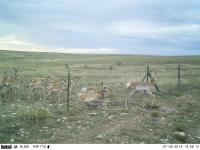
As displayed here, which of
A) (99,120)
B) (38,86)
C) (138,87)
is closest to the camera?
(99,120)

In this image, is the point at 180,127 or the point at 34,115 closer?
the point at 180,127

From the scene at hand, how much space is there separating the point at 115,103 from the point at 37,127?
9.82ft

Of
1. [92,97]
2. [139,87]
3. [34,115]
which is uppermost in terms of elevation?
[139,87]

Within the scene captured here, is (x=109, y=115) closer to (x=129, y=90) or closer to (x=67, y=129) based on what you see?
(x=67, y=129)

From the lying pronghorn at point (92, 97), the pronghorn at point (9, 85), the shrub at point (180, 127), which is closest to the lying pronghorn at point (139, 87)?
the lying pronghorn at point (92, 97)

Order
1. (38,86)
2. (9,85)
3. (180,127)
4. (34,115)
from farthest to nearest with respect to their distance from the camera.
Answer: (38,86)
(9,85)
(34,115)
(180,127)

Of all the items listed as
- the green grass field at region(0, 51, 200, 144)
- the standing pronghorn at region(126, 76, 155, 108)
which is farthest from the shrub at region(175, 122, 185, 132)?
the standing pronghorn at region(126, 76, 155, 108)

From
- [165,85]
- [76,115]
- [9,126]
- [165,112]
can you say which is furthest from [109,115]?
[165,85]

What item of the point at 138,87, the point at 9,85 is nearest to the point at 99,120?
the point at 138,87

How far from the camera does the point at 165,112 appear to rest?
28.3ft

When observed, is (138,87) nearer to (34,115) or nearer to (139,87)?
(139,87)

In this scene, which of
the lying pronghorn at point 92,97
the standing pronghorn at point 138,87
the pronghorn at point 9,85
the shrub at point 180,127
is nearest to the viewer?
the shrub at point 180,127

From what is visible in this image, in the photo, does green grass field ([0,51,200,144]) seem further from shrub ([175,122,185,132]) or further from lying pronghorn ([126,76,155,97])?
lying pronghorn ([126,76,155,97])

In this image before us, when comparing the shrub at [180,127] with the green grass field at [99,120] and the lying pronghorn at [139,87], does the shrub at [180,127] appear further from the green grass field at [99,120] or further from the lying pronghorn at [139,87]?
the lying pronghorn at [139,87]
